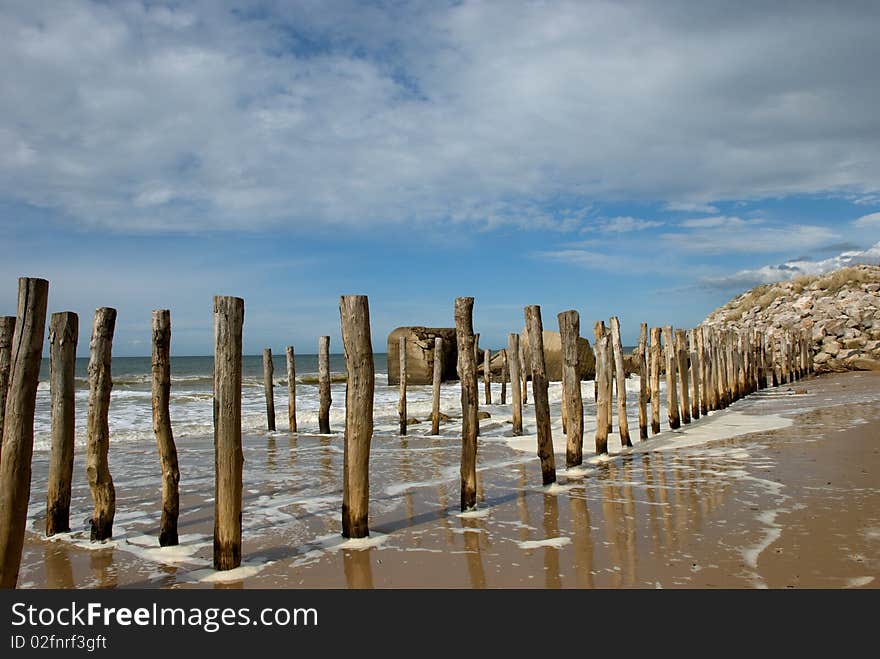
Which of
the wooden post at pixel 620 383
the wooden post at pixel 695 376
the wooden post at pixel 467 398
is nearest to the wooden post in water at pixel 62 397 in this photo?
the wooden post at pixel 467 398

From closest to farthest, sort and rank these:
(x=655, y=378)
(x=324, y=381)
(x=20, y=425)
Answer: (x=20, y=425) < (x=655, y=378) < (x=324, y=381)

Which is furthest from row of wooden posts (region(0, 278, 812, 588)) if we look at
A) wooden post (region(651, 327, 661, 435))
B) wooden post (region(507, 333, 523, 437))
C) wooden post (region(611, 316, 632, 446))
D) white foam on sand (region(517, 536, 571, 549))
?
wooden post (region(507, 333, 523, 437))

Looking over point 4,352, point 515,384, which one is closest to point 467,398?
point 4,352

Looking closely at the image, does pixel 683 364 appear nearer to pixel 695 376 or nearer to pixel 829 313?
pixel 695 376

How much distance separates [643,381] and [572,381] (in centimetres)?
382

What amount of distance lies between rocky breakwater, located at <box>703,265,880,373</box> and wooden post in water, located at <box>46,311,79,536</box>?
110ft

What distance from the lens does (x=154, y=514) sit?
7621 millimetres

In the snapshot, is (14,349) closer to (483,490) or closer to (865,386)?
(483,490)

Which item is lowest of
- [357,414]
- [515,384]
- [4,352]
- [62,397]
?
[357,414]

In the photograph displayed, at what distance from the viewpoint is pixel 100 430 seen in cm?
646

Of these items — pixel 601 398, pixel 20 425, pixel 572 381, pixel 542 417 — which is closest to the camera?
pixel 20 425

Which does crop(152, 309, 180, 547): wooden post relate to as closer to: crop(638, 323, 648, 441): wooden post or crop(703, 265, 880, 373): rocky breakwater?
crop(638, 323, 648, 441): wooden post
